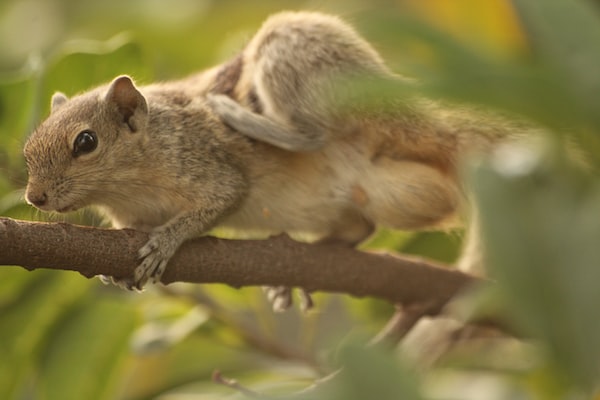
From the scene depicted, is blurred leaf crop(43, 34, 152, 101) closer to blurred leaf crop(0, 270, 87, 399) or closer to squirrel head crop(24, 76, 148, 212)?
squirrel head crop(24, 76, 148, 212)

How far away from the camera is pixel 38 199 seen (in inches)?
55.1

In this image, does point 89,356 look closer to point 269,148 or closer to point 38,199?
point 38,199

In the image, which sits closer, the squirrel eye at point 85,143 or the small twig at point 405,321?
the squirrel eye at point 85,143

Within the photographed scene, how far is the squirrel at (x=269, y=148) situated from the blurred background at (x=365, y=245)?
9cm

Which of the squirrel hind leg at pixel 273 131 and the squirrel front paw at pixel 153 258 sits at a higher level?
the squirrel hind leg at pixel 273 131

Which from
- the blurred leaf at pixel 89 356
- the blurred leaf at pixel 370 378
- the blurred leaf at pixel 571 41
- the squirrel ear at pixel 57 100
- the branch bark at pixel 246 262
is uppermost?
the blurred leaf at pixel 571 41

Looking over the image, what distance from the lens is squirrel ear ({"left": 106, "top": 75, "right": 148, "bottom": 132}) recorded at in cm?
150

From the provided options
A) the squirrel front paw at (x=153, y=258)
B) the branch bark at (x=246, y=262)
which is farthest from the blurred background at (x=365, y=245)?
the squirrel front paw at (x=153, y=258)

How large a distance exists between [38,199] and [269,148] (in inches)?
17.5

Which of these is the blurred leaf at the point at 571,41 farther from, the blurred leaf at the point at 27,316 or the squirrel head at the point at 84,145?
the blurred leaf at the point at 27,316

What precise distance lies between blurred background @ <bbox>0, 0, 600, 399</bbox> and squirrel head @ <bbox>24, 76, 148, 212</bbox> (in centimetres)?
5

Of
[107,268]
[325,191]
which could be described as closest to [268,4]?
[325,191]

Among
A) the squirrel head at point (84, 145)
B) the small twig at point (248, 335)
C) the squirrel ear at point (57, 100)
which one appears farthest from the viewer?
the small twig at point (248, 335)

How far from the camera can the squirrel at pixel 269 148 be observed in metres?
1.52
